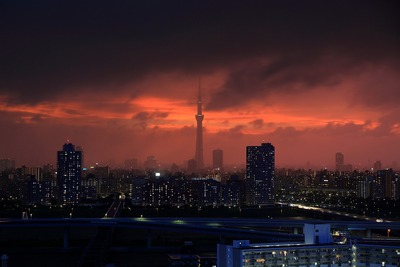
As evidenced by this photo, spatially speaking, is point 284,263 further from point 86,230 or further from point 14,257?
point 86,230

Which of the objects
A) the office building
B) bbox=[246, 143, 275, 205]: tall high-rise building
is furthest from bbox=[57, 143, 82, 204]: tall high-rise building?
the office building

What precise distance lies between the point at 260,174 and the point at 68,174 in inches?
407

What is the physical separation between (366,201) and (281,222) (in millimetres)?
17047

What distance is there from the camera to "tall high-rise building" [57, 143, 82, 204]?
128 feet

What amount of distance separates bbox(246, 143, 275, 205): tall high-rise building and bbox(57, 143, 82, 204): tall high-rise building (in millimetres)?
8812

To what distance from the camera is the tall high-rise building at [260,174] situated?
39.2 meters

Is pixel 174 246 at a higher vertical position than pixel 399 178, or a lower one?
lower

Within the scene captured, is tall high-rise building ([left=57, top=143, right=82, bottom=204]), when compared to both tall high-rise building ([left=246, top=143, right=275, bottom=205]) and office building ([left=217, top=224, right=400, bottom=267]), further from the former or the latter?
Answer: office building ([left=217, top=224, right=400, bottom=267])

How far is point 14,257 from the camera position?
59.4 ft

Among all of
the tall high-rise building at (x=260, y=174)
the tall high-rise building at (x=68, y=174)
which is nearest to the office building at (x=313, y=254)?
the tall high-rise building at (x=260, y=174)

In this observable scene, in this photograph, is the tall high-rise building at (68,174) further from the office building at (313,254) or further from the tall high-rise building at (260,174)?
the office building at (313,254)

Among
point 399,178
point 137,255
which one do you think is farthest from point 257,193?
point 137,255

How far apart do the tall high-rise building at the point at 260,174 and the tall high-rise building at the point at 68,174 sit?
8812 millimetres

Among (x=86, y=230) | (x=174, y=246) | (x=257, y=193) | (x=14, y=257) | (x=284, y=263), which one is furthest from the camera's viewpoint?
(x=257, y=193)
